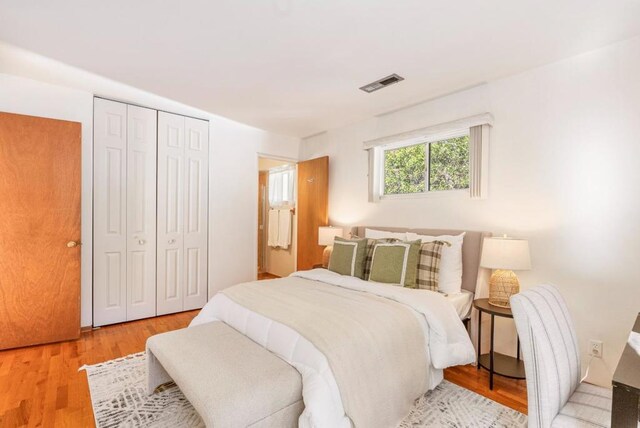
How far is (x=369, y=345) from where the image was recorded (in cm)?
171

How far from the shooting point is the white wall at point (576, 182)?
7.00 ft

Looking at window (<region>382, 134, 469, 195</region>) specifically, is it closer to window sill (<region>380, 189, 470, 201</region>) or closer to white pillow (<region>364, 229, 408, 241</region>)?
window sill (<region>380, 189, 470, 201</region>)

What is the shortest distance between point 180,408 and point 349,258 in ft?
5.73

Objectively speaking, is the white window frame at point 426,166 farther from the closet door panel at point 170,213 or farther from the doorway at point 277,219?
the closet door panel at point 170,213

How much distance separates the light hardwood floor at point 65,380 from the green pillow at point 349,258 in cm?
110

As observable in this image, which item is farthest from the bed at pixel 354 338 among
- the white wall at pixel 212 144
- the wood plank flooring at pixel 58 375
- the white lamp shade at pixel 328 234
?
the white wall at pixel 212 144

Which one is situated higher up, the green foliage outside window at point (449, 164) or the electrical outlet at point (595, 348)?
the green foliage outside window at point (449, 164)

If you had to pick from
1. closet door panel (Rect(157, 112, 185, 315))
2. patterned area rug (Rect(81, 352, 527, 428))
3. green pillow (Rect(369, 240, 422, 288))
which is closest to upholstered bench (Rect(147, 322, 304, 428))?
patterned area rug (Rect(81, 352, 527, 428))

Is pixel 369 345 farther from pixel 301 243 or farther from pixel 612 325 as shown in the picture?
pixel 301 243

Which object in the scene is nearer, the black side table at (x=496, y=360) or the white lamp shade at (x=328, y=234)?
the black side table at (x=496, y=360)

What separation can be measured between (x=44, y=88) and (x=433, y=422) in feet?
13.8

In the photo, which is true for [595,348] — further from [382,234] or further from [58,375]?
[58,375]

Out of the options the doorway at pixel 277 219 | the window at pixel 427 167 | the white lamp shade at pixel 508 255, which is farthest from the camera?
the doorway at pixel 277 219

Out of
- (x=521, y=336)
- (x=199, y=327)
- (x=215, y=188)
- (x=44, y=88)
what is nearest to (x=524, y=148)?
(x=521, y=336)
